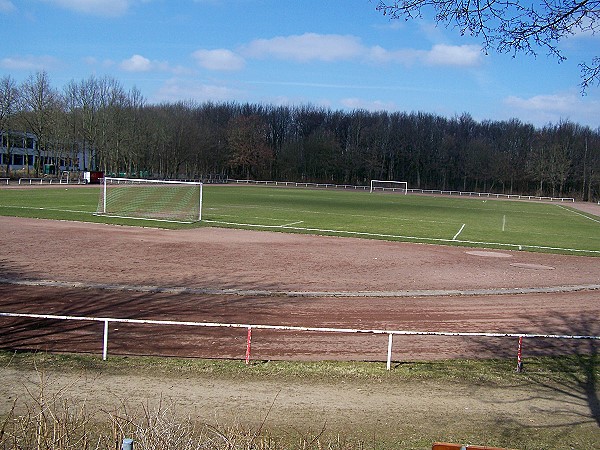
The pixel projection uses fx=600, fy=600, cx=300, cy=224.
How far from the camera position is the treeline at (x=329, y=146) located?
10431cm

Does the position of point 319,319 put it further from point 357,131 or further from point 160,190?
point 357,131

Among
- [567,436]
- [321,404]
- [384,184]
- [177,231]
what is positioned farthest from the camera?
[384,184]

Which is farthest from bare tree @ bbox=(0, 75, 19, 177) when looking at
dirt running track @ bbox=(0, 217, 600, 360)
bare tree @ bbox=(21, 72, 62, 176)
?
dirt running track @ bbox=(0, 217, 600, 360)

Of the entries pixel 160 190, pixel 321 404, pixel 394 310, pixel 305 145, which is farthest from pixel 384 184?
pixel 321 404

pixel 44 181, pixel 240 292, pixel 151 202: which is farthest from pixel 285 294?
pixel 44 181

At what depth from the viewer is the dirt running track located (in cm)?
1349

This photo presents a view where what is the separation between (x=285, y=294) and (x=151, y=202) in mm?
35570

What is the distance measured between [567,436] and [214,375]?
594 centimetres

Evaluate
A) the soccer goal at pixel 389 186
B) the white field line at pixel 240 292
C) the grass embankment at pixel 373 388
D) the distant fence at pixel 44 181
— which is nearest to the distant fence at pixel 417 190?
the soccer goal at pixel 389 186

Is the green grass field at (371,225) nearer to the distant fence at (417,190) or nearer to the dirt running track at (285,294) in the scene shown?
the dirt running track at (285,294)

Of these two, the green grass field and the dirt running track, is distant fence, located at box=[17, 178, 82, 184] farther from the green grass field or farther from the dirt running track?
the dirt running track

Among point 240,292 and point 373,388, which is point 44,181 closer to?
point 240,292

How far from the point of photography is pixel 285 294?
18.6m

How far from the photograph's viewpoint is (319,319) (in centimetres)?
1579
